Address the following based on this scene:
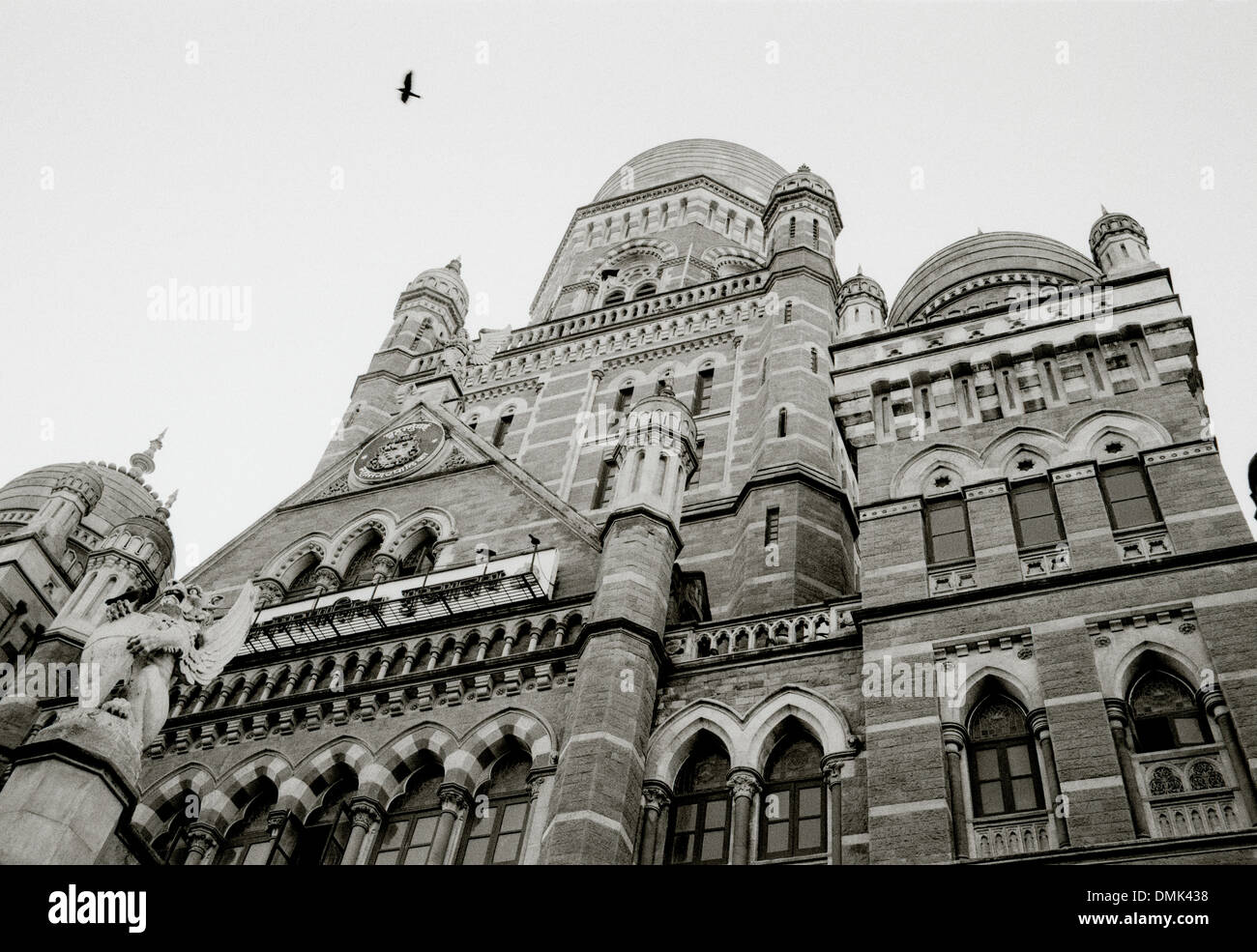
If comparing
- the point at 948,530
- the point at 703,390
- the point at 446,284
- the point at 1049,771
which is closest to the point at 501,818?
the point at 1049,771

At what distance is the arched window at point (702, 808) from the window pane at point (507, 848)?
181 cm

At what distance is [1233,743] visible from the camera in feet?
39.9

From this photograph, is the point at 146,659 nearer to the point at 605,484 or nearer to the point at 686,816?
the point at 686,816

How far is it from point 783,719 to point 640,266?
2411cm

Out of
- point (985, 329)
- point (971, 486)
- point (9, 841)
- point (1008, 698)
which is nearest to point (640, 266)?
point (985, 329)

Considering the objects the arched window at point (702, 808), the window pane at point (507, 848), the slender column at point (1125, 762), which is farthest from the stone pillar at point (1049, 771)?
the window pane at point (507, 848)

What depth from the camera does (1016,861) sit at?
11.7 m

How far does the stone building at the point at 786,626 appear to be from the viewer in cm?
1295

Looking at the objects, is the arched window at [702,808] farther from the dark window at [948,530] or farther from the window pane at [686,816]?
the dark window at [948,530]

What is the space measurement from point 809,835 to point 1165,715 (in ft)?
12.3

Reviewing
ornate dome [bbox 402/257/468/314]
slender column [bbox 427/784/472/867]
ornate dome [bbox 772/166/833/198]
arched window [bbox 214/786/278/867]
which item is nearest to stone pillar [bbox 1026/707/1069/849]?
slender column [bbox 427/784/472/867]

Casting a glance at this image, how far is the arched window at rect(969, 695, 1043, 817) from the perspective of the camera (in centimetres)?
1277

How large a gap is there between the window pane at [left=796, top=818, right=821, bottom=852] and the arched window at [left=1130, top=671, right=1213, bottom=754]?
3304 mm
